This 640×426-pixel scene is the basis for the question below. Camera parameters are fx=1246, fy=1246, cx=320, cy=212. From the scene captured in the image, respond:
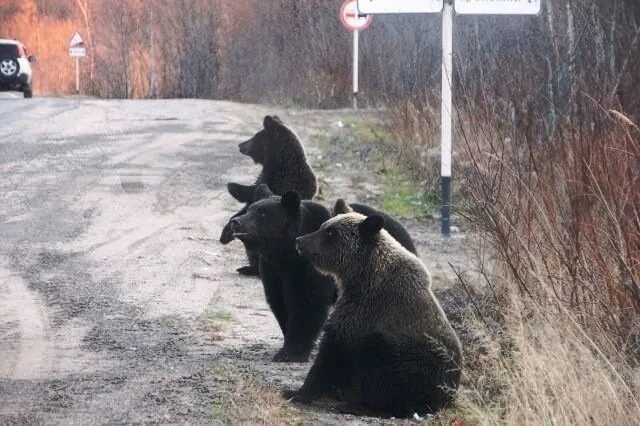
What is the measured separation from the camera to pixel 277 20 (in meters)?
33.9

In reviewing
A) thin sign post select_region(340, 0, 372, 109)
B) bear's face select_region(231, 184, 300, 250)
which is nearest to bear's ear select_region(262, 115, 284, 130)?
bear's face select_region(231, 184, 300, 250)

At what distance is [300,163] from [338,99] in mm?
18835

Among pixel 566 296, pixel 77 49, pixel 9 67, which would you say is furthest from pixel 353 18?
pixel 566 296

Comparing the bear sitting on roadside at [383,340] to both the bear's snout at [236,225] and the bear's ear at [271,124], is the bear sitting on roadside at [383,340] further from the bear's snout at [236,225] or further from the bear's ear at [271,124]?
the bear's ear at [271,124]

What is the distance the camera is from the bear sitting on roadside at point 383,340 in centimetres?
665

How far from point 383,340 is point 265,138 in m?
4.93

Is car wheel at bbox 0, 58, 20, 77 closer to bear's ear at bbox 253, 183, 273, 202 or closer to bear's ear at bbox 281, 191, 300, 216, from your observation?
bear's ear at bbox 253, 183, 273, 202

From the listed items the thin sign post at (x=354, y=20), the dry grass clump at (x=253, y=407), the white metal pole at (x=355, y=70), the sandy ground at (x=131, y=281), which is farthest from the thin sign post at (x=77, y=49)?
the dry grass clump at (x=253, y=407)

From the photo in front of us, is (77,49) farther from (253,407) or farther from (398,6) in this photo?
(253,407)

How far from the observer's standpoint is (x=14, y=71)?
118ft

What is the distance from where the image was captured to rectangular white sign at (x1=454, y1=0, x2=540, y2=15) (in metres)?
12.1

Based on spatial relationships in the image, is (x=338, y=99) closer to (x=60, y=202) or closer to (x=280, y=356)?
(x=60, y=202)

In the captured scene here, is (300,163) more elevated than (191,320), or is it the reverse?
(300,163)

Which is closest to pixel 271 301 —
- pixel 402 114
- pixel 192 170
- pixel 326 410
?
pixel 326 410
